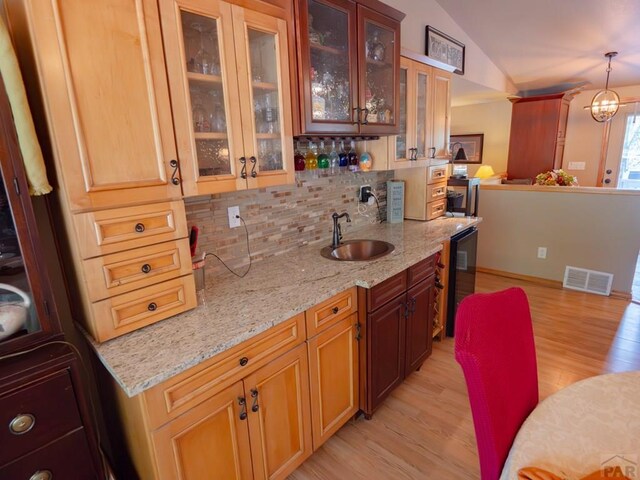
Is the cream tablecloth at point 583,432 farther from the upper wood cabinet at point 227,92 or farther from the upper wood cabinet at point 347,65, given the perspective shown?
the upper wood cabinet at point 347,65

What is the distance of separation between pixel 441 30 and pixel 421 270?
2376mm

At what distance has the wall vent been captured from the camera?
11.4ft

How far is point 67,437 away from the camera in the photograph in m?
1.02

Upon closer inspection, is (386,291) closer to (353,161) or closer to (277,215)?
(277,215)

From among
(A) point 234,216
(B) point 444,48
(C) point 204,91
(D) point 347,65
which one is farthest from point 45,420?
(B) point 444,48

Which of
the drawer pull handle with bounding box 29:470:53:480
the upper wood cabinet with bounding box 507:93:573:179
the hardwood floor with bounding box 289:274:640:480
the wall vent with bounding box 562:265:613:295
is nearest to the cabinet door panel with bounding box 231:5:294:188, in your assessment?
the drawer pull handle with bounding box 29:470:53:480

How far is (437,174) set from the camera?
2.90m

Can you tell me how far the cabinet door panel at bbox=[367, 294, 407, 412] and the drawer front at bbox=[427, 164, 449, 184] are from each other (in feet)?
4.05

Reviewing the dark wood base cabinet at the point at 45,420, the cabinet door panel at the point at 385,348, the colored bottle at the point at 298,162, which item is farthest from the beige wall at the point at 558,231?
the dark wood base cabinet at the point at 45,420

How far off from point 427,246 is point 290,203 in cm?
91

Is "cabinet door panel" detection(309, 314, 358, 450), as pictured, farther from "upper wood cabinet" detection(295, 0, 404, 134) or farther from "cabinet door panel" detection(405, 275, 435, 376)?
"upper wood cabinet" detection(295, 0, 404, 134)

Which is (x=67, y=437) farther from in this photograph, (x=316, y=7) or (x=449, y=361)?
(x=449, y=361)

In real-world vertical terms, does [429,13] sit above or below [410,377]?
above

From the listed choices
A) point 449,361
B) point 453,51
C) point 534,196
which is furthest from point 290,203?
point 534,196
